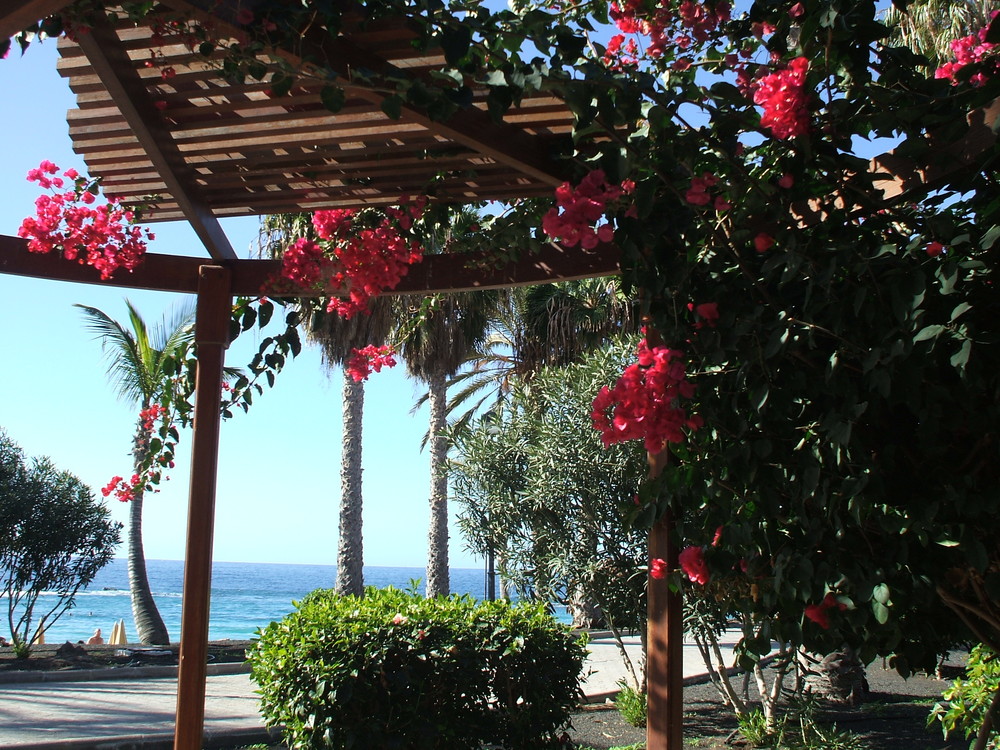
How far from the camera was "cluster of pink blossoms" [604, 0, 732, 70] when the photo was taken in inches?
105

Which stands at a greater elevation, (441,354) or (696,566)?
(441,354)

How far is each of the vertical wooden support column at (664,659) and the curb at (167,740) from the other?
12.7 ft

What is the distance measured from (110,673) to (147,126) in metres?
8.83

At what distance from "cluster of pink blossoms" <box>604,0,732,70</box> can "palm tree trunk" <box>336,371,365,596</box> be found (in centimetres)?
1070

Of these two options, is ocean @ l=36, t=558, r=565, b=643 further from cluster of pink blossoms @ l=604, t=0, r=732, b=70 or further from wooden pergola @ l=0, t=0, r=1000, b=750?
cluster of pink blossoms @ l=604, t=0, r=732, b=70

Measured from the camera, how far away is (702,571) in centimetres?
217

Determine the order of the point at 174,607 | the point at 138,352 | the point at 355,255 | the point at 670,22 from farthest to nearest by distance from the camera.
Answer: the point at 174,607 < the point at 138,352 < the point at 355,255 < the point at 670,22

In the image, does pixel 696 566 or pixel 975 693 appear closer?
pixel 696 566

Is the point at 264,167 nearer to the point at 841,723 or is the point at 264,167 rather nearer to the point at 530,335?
the point at 841,723

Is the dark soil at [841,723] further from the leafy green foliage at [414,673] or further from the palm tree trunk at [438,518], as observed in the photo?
the palm tree trunk at [438,518]

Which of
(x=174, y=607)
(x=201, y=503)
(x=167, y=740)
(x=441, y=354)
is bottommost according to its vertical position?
(x=174, y=607)

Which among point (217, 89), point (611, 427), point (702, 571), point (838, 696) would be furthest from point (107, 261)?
point (838, 696)

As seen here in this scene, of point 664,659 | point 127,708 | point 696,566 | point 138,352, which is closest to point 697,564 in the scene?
point 696,566

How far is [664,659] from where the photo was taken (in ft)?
8.55
